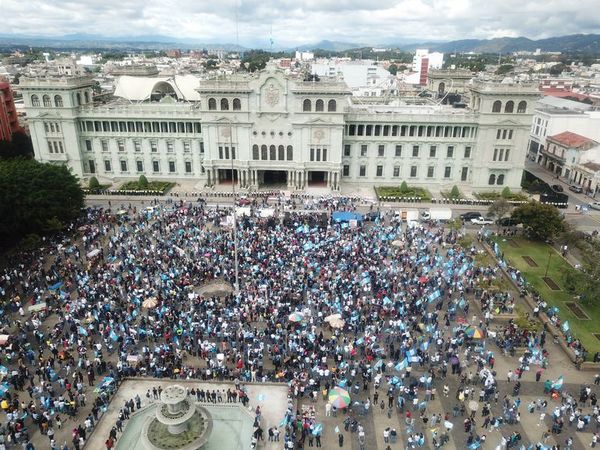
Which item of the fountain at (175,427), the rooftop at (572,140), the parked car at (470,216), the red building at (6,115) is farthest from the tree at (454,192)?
the red building at (6,115)

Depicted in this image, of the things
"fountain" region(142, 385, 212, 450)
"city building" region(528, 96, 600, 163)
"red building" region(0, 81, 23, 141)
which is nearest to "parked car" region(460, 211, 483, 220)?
"city building" region(528, 96, 600, 163)

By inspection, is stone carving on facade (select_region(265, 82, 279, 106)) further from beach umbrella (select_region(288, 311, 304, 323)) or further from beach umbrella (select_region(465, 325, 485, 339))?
beach umbrella (select_region(465, 325, 485, 339))

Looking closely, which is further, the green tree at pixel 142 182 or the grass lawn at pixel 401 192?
the green tree at pixel 142 182

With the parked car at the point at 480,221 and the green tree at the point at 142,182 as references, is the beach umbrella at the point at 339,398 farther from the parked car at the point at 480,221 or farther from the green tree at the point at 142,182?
the green tree at the point at 142,182

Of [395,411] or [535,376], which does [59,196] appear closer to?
[395,411]

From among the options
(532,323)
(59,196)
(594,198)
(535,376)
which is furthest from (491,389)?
(594,198)

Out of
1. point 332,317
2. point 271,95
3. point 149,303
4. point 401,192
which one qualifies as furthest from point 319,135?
point 149,303
